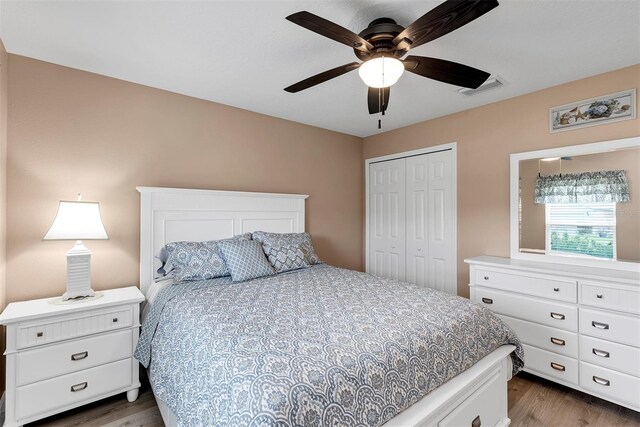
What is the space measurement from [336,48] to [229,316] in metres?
1.80

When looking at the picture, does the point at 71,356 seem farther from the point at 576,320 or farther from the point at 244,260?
the point at 576,320

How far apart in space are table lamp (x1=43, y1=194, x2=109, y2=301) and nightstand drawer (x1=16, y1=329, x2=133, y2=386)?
0.32 meters

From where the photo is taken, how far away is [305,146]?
3711mm

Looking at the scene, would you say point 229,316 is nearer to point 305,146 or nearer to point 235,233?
point 235,233

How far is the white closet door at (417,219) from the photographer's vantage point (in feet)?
11.8

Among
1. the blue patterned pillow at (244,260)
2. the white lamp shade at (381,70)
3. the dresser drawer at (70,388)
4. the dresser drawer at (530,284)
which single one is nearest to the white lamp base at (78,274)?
the dresser drawer at (70,388)

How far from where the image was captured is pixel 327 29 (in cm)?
143

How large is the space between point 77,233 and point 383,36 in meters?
2.24

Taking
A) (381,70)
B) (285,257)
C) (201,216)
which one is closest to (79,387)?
(201,216)

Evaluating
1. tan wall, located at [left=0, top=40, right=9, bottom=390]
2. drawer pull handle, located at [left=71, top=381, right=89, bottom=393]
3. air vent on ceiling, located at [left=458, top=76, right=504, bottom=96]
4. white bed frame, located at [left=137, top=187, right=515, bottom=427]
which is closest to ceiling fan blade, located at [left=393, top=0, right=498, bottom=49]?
air vent on ceiling, located at [left=458, top=76, right=504, bottom=96]

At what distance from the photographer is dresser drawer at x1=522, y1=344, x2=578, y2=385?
7.21 feet

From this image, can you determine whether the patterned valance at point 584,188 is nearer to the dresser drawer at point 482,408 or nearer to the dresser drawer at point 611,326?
the dresser drawer at point 611,326

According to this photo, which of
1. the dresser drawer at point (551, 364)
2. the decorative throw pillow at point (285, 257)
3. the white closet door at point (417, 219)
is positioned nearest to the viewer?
the dresser drawer at point (551, 364)

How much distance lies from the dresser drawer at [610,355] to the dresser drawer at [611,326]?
4cm
